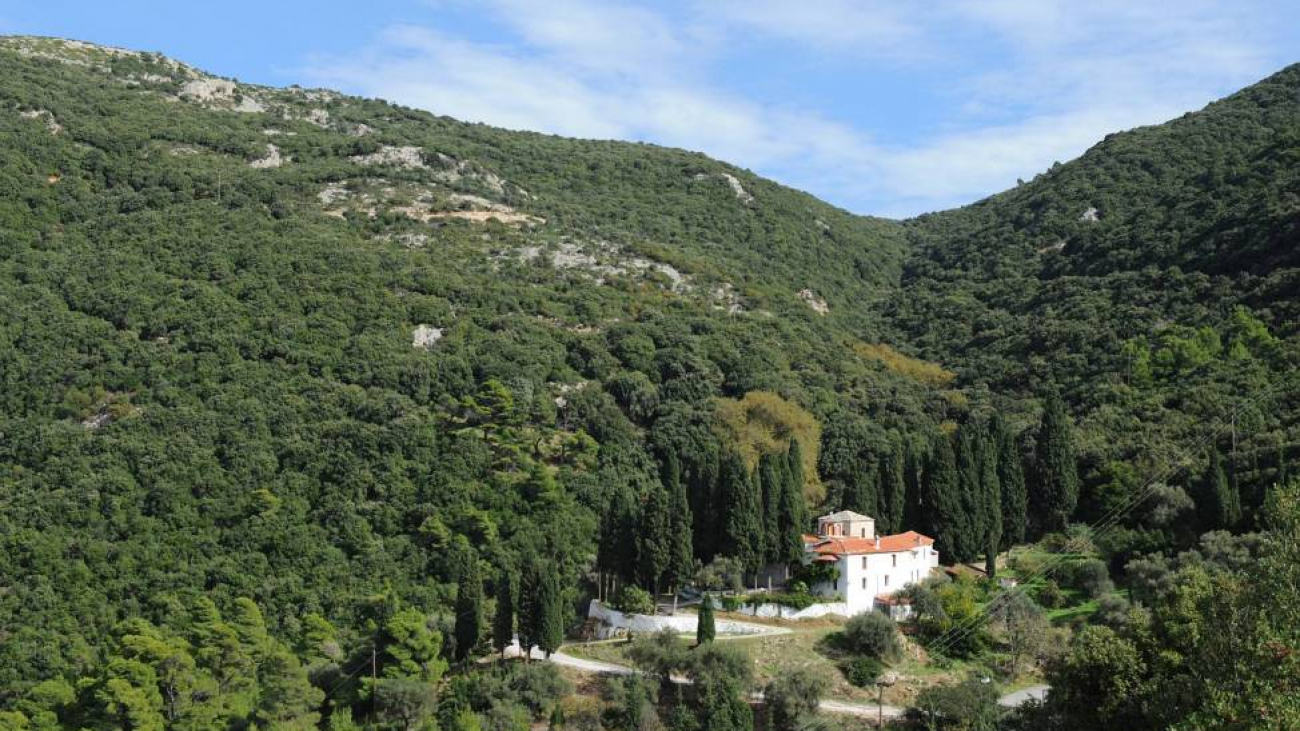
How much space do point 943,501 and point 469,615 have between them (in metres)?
19.1

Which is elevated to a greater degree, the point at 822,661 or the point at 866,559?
the point at 866,559

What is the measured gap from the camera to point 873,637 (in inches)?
1907

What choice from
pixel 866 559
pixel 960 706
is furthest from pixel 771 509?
pixel 960 706

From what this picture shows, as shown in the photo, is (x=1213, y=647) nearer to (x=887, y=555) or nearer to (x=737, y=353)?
(x=887, y=555)

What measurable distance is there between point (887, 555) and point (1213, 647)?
26334 millimetres

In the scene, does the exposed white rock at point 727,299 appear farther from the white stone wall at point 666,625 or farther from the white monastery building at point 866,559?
the white stone wall at point 666,625

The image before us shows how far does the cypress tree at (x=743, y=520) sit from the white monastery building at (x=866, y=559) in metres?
2.43

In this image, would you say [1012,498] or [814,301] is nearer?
[1012,498]

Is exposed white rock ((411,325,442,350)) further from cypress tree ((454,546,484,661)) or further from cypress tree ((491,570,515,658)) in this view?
cypress tree ((491,570,515,658))

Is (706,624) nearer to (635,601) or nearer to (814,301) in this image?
(635,601)

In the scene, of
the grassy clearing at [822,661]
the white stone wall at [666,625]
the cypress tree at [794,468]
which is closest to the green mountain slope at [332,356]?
the cypress tree at [794,468]

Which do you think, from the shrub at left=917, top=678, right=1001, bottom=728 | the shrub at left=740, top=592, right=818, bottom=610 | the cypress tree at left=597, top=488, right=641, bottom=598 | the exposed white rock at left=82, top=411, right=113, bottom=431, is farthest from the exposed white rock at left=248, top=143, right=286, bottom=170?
the shrub at left=917, top=678, right=1001, bottom=728

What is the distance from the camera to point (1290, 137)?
329 feet

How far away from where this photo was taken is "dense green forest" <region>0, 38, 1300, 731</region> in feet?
165
